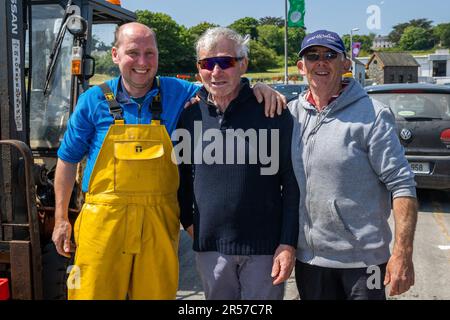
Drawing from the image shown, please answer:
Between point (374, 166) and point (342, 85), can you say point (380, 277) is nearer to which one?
point (374, 166)

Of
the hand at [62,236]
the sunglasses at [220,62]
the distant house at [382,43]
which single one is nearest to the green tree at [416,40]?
the distant house at [382,43]

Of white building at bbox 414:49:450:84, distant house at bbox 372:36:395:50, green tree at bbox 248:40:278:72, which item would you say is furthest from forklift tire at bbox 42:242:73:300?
distant house at bbox 372:36:395:50

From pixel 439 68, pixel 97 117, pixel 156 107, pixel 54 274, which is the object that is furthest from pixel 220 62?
pixel 439 68

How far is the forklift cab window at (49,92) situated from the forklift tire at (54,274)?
3.36 feet

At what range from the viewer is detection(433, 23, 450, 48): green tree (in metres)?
124

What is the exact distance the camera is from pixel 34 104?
12.6ft

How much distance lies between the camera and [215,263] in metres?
2.46

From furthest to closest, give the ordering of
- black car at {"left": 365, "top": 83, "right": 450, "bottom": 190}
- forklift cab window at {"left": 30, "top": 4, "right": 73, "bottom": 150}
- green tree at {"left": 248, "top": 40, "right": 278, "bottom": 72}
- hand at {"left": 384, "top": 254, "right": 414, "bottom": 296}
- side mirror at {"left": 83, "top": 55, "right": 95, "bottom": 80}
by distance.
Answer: green tree at {"left": 248, "top": 40, "right": 278, "bottom": 72} → black car at {"left": 365, "top": 83, "right": 450, "bottom": 190} → forklift cab window at {"left": 30, "top": 4, "right": 73, "bottom": 150} → side mirror at {"left": 83, "top": 55, "right": 95, "bottom": 80} → hand at {"left": 384, "top": 254, "right": 414, "bottom": 296}

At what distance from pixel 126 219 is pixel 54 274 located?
1011 mm

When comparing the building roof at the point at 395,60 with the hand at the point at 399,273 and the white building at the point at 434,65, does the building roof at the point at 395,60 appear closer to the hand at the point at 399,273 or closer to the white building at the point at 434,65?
the white building at the point at 434,65

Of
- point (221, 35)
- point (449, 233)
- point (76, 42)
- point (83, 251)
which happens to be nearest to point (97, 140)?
point (83, 251)

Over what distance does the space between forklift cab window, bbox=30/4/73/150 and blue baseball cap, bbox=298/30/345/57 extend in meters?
2.11

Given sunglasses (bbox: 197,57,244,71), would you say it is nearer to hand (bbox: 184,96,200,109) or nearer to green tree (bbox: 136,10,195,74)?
hand (bbox: 184,96,200,109)
